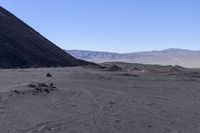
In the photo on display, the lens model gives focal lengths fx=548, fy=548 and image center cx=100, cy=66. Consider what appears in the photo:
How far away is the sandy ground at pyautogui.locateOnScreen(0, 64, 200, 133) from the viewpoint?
13.1 meters

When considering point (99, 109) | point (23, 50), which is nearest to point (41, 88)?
point (99, 109)

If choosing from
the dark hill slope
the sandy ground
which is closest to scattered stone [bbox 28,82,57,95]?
the sandy ground

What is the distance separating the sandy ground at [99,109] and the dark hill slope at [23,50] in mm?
23174

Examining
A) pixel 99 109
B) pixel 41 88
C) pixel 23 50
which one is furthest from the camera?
pixel 23 50

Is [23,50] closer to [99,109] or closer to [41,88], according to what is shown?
[41,88]

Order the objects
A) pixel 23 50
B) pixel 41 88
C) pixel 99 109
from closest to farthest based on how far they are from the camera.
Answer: pixel 99 109 → pixel 41 88 → pixel 23 50

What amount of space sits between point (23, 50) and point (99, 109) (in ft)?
118

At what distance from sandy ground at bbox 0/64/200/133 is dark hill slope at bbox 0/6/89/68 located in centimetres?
2317

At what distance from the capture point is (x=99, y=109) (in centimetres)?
1591

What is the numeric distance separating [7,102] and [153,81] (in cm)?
1225

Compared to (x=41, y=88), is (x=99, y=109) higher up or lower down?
lower down

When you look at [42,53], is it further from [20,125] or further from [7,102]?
[20,125]

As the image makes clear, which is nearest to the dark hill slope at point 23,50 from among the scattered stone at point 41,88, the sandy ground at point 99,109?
the sandy ground at point 99,109

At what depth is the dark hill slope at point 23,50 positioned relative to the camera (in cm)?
4691
